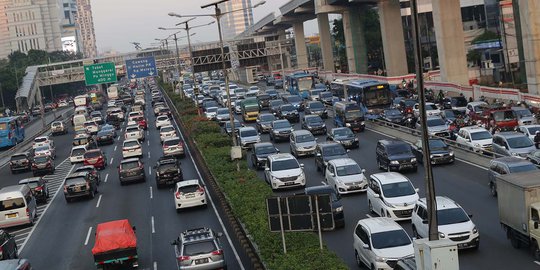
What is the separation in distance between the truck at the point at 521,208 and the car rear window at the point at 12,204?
2213 centimetres

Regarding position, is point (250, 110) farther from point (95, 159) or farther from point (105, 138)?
point (95, 159)

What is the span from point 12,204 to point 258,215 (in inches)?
572

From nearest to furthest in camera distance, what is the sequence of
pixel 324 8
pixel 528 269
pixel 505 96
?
1. pixel 528 269
2. pixel 505 96
3. pixel 324 8

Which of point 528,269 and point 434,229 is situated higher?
point 434,229

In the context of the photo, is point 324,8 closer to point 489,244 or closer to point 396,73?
point 396,73

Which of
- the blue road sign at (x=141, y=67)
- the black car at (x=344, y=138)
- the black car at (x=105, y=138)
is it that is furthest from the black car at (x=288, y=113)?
the blue road sign at (x=141, y=67)

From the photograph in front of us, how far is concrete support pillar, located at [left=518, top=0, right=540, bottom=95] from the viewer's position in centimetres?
5753

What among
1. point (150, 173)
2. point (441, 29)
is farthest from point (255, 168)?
point (441, 29)

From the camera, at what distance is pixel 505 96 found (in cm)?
6125

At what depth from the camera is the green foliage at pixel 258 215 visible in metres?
19.5

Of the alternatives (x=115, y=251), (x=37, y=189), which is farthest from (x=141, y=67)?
(x=115, y=251)

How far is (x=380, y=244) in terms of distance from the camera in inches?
838

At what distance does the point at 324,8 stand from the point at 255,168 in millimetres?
66060

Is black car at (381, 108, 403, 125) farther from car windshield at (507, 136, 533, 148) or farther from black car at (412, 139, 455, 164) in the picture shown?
car windshield at (507, 136, 533, 148)
